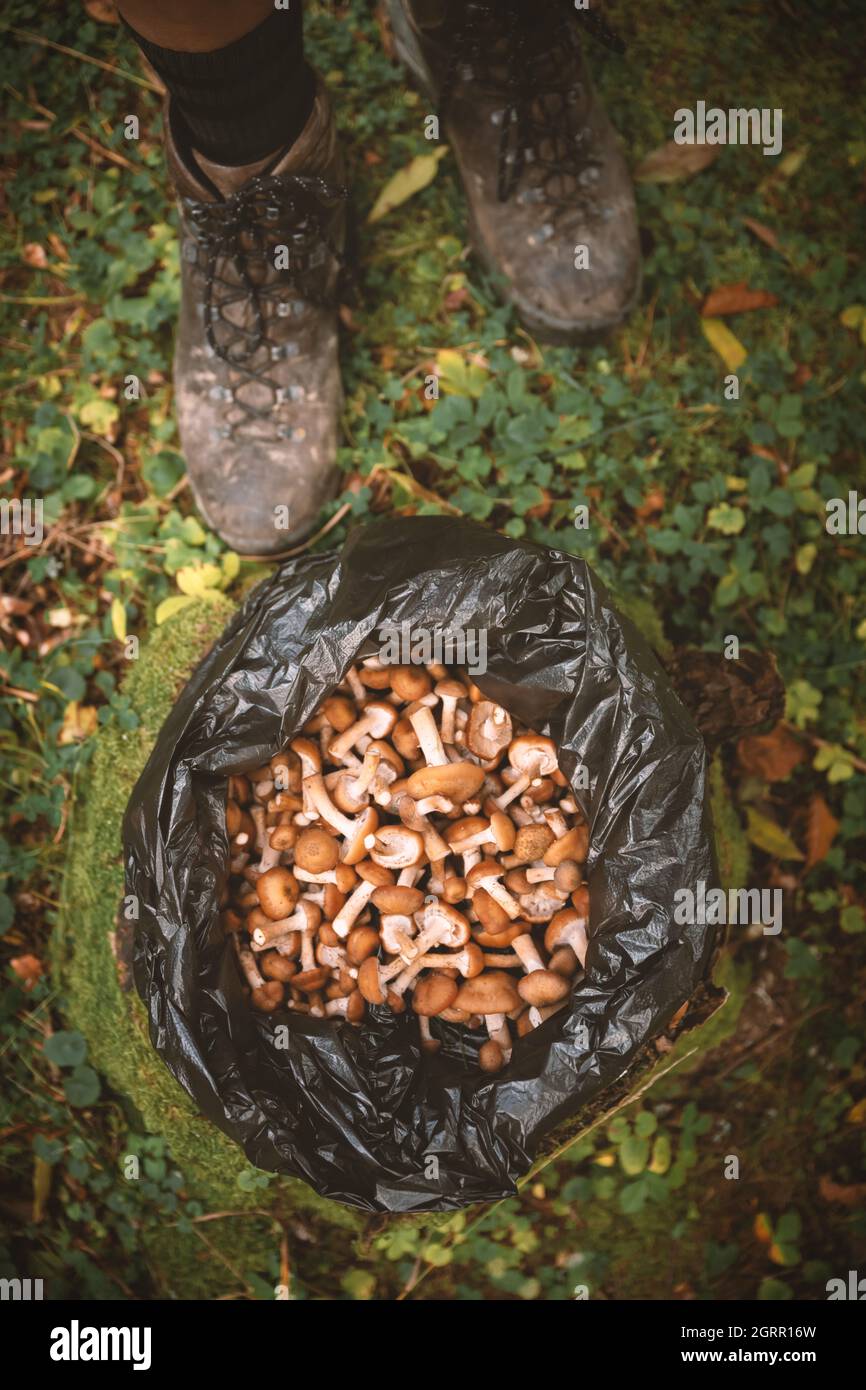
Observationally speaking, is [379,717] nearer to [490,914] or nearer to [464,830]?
[464,830]

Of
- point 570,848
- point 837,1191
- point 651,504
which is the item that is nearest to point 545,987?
point 570,848

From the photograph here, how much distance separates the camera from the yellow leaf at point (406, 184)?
2826 mm

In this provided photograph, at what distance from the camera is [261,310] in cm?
259

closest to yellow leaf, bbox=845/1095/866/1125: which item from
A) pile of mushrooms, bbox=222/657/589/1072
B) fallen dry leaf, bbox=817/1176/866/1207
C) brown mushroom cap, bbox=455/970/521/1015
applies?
fallen dry leaf, bbox=817/1176/866/1207

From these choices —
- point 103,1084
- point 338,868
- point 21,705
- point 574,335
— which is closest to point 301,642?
point 338,868

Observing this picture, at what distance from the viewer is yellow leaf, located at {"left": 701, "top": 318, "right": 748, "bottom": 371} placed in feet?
9.32

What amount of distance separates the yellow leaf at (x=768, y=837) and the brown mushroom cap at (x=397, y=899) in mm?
1012

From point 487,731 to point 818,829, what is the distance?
1086 millimetres

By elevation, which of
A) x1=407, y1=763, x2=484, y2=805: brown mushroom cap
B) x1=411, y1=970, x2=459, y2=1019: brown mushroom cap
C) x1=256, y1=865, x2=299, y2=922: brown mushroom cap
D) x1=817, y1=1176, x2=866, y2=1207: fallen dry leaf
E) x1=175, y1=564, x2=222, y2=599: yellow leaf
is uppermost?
x1=175, y1=564, x2=222, y2=599: yellow leaf

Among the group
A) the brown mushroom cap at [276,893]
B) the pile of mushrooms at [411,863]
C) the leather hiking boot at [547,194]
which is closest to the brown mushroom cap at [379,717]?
the pile of mushrooms at [411,863]

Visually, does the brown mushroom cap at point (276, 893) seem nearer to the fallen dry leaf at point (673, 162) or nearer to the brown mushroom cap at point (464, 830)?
the brown mushroom cap at point (464, 830)

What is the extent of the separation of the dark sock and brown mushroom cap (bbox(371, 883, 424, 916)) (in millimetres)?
1784

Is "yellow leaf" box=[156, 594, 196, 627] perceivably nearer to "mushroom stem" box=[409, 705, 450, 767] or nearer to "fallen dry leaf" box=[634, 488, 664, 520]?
"mushroom stem" box=[409, 705, 450, 767]

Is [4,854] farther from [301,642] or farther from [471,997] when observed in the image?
[471,997]
